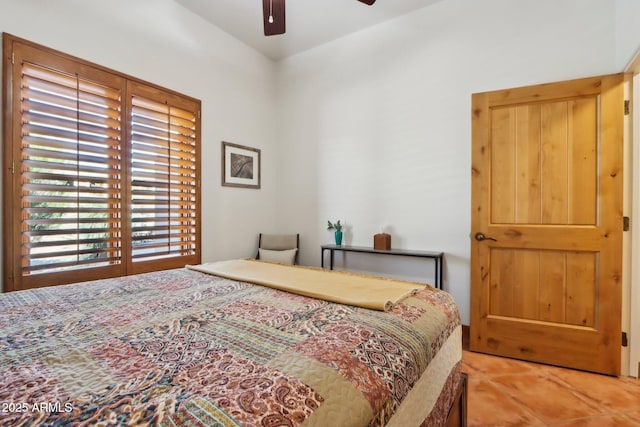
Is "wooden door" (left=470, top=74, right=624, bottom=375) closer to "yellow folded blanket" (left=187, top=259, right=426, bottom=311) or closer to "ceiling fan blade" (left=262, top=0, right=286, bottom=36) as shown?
"yellow folded blanket" (left=187, top=259, right=426, bottom=311)

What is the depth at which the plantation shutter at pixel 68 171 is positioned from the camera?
2016mm

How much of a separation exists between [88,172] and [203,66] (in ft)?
5.18

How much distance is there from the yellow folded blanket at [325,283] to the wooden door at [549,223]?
4.41 ft

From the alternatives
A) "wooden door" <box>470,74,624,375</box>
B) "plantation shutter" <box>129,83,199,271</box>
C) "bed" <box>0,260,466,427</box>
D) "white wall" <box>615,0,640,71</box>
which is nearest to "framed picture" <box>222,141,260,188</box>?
"plantation shutter" <box>129,83,199,271</box>

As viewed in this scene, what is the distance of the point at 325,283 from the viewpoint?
5.17ft

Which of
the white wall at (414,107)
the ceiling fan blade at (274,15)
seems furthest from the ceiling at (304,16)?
the ceiling fan blade at (274,15)

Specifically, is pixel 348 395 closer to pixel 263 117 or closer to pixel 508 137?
pixel 508 137

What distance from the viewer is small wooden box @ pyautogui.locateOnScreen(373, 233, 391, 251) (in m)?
3.02

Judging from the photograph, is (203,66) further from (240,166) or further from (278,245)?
(278,245)

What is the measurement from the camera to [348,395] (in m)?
0.69

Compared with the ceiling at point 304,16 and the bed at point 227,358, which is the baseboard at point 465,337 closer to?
the bed at point 227,358

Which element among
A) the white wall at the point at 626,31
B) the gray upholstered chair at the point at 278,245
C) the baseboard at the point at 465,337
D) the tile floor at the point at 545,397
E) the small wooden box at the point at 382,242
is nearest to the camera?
the tile floor at the point at 545,397

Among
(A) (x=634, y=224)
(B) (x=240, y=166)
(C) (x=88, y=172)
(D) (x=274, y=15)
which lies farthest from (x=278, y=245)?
(A) (x=634, y=224)

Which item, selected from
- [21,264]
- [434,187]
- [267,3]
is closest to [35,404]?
[21,264]
